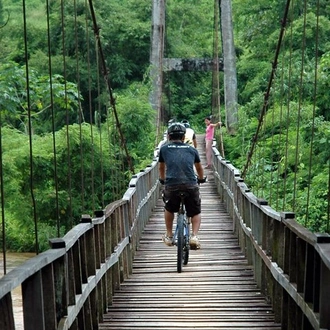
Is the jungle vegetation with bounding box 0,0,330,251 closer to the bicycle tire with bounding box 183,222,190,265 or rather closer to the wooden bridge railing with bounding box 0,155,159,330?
the wooden bridge railing with bounding box 0,155,159,330

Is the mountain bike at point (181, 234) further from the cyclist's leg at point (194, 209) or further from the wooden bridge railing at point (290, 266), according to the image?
the wooden bridge railing at point (290, 266)

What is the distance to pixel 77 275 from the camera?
3443mm

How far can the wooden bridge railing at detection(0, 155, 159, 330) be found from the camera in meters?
2.43

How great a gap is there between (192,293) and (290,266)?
150 centimetres

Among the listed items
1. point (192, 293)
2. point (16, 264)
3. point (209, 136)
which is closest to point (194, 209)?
point (192, 293)

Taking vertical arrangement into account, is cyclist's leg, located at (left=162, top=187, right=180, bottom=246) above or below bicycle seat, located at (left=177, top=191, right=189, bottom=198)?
below

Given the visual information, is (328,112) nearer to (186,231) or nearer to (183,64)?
(183,64)

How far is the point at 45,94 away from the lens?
1296 cm

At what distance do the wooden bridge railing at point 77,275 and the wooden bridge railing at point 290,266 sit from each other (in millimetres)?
859

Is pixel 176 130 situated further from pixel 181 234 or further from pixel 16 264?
pixel 16 264

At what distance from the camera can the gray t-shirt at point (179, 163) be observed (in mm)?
5535

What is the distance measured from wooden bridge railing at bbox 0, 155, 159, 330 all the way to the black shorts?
0.98ft

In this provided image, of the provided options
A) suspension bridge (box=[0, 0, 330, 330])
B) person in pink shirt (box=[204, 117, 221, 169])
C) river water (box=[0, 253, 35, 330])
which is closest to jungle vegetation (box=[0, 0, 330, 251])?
river water (box=[0, 253, 35, 330])

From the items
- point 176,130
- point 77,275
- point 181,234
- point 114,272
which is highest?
point 176,130
